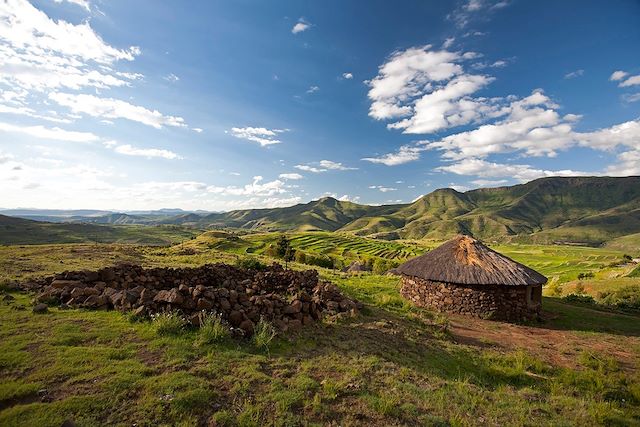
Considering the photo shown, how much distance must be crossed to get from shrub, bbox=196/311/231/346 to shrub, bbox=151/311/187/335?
503mm

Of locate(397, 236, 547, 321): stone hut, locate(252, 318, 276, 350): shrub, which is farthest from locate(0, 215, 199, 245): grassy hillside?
locate(252, 318, 276, 350): shrub

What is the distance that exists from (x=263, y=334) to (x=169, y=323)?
8.32 ft

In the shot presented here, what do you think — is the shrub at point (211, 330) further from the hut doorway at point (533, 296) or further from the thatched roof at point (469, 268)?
the hut doorway at point (533, 296)

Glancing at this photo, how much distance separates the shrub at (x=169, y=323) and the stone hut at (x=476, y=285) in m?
13.7

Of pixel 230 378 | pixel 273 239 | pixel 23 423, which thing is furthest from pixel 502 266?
pixel 273 239

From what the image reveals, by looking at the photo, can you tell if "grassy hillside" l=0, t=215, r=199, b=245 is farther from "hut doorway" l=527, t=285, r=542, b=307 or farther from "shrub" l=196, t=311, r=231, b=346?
"hut doorway" l=527, t=285, r=542, b=307

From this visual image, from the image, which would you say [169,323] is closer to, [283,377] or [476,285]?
[283,377]

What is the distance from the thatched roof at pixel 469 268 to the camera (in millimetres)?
16828

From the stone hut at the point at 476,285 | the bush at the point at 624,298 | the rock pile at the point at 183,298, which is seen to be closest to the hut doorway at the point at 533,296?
the stone hut at the point at 476,285

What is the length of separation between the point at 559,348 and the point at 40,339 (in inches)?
677

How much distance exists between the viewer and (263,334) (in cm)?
875

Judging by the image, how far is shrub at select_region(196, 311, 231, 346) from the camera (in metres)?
8.25

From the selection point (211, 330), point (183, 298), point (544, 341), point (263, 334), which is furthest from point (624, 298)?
point (183, 298)

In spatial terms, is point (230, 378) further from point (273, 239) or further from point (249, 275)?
point (273, 239)
